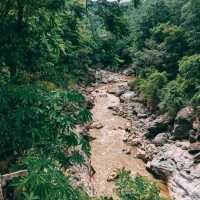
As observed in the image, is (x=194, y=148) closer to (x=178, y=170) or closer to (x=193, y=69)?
(x=178, y=170)

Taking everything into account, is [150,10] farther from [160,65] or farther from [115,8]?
[115,8]

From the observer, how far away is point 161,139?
2473cm

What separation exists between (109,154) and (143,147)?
7.91ft

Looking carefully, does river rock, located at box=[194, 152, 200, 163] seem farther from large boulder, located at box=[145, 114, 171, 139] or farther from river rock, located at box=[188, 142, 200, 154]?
large boulder, located at box=[145, 114, 171, 139]

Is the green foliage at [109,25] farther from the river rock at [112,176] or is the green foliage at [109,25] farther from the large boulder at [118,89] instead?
the large boulder at [118,89]

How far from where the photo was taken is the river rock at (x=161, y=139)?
966 inches

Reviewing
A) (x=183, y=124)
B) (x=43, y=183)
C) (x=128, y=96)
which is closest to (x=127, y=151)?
(x=183, y=124)

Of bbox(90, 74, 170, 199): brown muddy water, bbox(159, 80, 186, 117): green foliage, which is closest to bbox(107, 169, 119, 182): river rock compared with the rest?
bbox(90, 74, 170, 199): brown muddy water

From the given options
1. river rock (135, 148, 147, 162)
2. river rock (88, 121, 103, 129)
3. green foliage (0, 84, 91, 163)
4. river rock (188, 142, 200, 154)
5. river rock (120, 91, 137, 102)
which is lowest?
river rock (135, 148, 147, 162)

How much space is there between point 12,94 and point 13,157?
124cm

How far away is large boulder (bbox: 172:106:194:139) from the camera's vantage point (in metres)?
24.3

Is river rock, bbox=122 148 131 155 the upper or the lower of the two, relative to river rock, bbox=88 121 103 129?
lower

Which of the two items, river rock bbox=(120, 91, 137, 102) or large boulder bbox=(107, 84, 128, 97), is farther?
large boulder bbox=(107, 84, 128, 97)

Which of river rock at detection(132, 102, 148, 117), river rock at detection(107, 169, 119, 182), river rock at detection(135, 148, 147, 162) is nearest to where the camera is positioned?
river rock at detection(107, 169, 119, 182)
